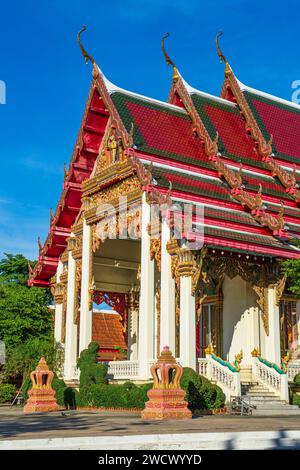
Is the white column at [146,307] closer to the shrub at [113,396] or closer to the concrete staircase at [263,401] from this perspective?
the shrub at [113,396]

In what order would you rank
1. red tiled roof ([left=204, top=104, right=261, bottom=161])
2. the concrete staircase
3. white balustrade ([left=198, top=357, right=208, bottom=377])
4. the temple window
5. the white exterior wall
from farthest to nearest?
red tiled roof ([left=204, top=104, right=261, bottom=161]) < the temple window < the white exterior wall < white balustrade ([left=198, top=357, right=208, bottom=377]) < the concrete staircase

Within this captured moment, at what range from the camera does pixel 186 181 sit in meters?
18.5

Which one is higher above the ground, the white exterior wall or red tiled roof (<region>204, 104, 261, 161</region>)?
Result: red tiled roof (<region>204, 104, 261, 161</region>)

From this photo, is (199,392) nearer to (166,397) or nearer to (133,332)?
(166,397)

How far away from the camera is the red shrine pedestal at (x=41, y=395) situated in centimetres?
1605

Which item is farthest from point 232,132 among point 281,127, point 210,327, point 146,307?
point 146,307

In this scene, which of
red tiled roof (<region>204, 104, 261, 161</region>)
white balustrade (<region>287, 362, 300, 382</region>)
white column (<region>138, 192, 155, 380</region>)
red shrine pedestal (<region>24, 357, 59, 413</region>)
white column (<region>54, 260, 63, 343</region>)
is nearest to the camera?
red shrine pedestal (<region>24, 357, 59, 413</region>)

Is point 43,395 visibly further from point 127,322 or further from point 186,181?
point 127,322

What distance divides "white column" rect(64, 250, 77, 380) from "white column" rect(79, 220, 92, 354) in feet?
3.93

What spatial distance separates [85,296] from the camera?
20.2 metres

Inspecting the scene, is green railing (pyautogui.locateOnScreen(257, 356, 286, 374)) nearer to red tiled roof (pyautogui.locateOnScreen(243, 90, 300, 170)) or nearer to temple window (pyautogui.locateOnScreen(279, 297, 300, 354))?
temple window (pyautogui.locateOnScreen(279, 297, 300, 354))

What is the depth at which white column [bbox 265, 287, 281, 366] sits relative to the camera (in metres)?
17.4

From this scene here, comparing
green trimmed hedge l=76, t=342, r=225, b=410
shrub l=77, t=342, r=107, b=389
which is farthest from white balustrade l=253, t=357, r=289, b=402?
shrub l=77, t=342, r=107, b=389
